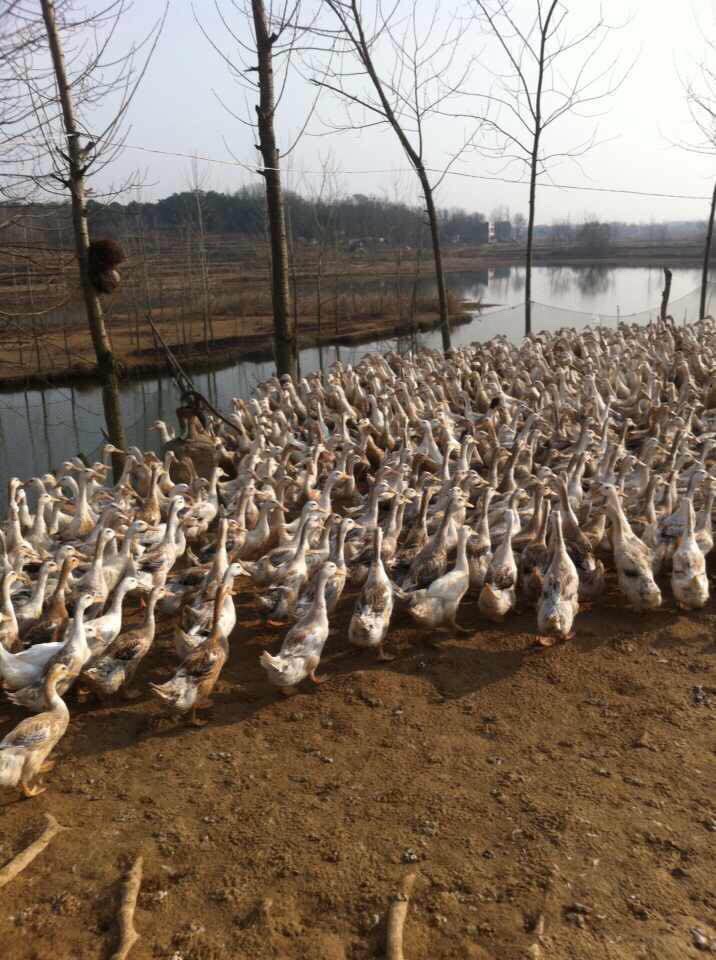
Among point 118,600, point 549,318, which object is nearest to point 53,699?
point 118,600

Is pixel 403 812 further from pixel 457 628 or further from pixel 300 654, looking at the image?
pixel 457 628

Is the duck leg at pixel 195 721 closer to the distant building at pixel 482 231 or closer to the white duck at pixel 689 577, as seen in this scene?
the white duck at pixel 689 577

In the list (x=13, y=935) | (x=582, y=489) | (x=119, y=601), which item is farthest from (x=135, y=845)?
(x=582, y=489)

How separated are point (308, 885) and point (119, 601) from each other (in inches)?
111

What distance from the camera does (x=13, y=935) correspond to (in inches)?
135

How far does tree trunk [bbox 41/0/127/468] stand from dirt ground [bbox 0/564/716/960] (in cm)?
569

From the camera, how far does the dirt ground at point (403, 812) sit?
344 cm

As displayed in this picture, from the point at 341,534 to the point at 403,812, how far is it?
2.64m

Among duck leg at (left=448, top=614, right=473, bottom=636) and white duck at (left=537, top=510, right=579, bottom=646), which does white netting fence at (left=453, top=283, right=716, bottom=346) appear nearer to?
white duck at (left=537, top=510, right=579, bottom=646)

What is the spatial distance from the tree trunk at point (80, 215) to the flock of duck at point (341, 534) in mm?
990

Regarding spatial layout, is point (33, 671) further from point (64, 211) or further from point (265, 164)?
point (265, 164)

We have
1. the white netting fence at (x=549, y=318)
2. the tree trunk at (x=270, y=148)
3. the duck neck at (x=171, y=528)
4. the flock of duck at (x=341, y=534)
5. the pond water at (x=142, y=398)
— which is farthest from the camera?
the white netting fence at (x=549, y=318)

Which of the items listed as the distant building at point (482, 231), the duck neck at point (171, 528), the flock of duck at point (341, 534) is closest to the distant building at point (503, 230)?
the distant building at point (482, 231)

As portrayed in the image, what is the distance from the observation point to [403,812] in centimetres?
415
